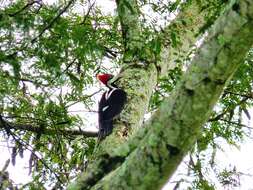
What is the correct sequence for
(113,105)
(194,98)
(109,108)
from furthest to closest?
(109,108) < (113,105) < (194,98)

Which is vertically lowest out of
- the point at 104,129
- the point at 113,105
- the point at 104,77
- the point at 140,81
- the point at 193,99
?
the point at 193,99

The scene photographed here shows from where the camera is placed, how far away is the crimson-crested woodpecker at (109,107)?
3283mm

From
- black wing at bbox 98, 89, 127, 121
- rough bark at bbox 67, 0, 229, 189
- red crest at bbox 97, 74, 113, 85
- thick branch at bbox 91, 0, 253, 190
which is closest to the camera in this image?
thick branch at bbox 91, 0, 253, 190

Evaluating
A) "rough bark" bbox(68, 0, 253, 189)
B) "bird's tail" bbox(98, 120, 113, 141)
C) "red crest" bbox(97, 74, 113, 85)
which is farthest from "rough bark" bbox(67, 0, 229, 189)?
"rough bark" bbox(68, 0, 253, 189)

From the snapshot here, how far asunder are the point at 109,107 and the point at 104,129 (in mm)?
539

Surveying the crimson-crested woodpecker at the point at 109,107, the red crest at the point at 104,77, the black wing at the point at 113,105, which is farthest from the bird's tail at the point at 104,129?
the red crest at the point at 104,77

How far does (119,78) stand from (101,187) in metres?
1.83

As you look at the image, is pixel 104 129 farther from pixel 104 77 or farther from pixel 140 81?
pixel 104 77

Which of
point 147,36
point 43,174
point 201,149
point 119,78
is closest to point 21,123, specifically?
point 43,174

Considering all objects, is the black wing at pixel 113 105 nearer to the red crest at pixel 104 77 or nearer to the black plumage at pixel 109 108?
the black plumage at pixel 109 108

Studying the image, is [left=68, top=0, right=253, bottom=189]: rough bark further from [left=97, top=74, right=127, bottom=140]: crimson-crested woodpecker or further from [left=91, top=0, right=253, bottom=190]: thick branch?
[left=97, top=74, right=127, bottom=140]: crimson-crested woodpecker

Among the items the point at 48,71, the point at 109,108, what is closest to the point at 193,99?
the point at 48,71

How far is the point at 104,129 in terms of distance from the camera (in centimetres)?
329

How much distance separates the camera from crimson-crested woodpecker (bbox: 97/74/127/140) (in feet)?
10.8
